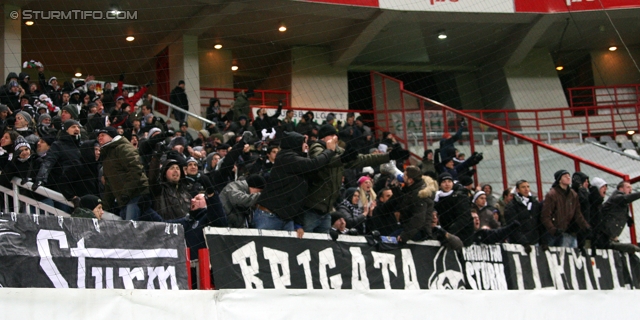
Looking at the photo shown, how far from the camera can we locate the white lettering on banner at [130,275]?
19.7 ft

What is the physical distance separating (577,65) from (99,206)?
20.7 metres

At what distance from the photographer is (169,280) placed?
614cm

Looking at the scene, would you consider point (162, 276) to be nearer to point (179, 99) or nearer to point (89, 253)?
point (89, 253)

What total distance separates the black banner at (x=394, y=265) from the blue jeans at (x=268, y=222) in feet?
0.75

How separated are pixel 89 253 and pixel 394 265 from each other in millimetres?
3089

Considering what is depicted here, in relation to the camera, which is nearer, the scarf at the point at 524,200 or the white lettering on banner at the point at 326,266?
the white lettering on banner at the point at 326,266

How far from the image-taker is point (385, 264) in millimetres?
7727

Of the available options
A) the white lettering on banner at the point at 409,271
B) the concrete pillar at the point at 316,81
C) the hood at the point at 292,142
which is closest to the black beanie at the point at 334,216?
the white lettering on banner at the point at 409,271

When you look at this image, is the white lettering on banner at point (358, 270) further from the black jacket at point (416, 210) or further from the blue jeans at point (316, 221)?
the black jacket at point (416, 210)

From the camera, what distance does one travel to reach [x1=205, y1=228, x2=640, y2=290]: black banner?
6555 mm

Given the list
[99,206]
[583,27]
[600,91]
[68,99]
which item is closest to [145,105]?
[68,99]

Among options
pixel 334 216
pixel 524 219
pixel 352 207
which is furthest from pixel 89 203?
pixel 524 219

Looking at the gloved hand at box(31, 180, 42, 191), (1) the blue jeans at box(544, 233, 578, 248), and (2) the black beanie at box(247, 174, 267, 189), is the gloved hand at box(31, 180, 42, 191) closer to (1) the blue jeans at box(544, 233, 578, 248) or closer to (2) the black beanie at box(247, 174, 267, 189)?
(2) the black beanie at box(247, 174, 267, 189)

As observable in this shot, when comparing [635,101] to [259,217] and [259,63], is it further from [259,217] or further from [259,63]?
[259,217]
